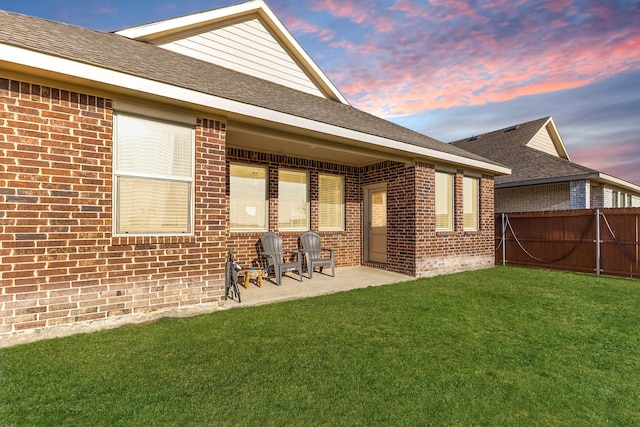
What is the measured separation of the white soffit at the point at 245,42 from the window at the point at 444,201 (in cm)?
427

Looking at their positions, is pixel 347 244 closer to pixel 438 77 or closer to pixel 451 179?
pixel 451 179

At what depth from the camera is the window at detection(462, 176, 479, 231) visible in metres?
9.16

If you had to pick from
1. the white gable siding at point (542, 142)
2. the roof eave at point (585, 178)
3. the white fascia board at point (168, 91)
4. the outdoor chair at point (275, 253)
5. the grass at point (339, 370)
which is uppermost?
the white gable siding at point (542, 142)

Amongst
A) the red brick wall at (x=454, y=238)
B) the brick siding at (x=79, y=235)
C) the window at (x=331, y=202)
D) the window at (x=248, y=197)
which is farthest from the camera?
the window at (x=331, y=202)

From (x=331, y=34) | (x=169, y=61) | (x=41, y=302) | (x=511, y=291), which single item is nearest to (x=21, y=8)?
(x=169, y=61)

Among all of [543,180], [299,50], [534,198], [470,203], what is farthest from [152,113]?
[534,198]

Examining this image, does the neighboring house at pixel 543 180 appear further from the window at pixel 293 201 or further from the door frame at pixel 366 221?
the window at pixel 293 201

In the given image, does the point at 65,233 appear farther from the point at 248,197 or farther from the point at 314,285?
the point at 314,285

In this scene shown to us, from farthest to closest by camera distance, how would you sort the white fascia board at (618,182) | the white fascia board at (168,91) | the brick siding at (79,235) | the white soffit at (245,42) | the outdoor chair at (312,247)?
the white fascia board at (618,182) < the outdoor chair at (312,247) < the white soffit at (245,42) < the brick siding at (79,235) < the white fascia board at (168,91)

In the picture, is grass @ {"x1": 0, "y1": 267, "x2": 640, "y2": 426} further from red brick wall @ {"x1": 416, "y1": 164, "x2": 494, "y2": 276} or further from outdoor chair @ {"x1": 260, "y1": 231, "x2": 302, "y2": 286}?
red brick wall @ {"x1": 416, "y1": 164, "x2": 494, "y2": 276}

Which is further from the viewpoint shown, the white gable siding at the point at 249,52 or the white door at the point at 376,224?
the white door at the point at 376,224

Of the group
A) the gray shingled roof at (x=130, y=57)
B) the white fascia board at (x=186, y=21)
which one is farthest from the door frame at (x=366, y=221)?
the white fascia board at (x=186, y=21)

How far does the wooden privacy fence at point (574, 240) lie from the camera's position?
8.05m

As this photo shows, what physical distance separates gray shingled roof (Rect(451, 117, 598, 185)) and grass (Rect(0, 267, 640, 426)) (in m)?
8.49
